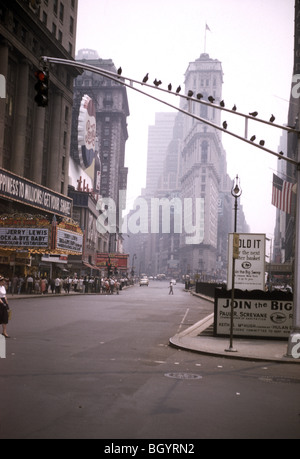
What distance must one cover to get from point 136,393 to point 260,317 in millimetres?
10434

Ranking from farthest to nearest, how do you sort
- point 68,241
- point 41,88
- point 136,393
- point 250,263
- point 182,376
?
1. point 68,241
2. point 250,263
3. point 41,88
4. point 182,376
5. point 136,393

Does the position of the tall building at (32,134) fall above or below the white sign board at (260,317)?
above

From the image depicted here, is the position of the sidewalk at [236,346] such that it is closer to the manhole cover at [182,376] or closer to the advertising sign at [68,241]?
the manhole cover at [182,376]

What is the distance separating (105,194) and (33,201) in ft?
381

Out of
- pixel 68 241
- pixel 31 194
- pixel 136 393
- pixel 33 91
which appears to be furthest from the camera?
pixel 33 91

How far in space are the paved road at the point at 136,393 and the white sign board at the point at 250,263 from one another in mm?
5641

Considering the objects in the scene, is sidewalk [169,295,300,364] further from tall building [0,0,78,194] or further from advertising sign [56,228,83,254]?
tall building [0,0,78,194]

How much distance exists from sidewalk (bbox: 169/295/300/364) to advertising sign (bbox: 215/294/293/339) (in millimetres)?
370

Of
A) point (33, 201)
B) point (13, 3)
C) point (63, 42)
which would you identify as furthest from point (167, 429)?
point (63, 42)

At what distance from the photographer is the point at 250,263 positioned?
2055cm

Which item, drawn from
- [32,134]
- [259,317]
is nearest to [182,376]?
[259,317]

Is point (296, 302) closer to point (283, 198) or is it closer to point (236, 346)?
point (236, 346)

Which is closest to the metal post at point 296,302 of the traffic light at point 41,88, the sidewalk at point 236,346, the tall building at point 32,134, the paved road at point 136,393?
the sidewalk at point 236,346

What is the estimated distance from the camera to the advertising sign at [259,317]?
1853cm
